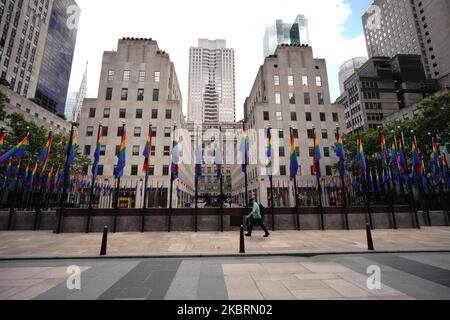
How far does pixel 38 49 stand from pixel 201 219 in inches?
4106

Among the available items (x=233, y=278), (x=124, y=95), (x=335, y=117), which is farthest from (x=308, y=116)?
(x=233, y=278)

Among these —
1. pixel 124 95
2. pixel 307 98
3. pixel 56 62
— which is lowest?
pixel 307 98

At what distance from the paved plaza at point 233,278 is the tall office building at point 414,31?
8209 cm

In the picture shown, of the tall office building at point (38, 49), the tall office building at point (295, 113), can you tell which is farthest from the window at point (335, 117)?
the tall office building at point (38, 49)

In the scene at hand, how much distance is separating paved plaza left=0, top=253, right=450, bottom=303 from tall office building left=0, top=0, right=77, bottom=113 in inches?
3505

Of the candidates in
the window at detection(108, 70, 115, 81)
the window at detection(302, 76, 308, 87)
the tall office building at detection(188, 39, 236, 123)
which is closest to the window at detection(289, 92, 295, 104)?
the window at detection(302, 76, 308, 87)

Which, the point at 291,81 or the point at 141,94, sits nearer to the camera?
the point at 141,94

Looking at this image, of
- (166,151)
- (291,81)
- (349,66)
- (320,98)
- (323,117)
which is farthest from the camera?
(349,66)

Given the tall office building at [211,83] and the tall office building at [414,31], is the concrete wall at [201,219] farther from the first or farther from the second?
the tall office building at [211,83]

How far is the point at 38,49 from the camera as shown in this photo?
78.8 metres

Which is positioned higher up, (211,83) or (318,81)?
(211,83)

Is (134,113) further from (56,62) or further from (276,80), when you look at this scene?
(56,62)
